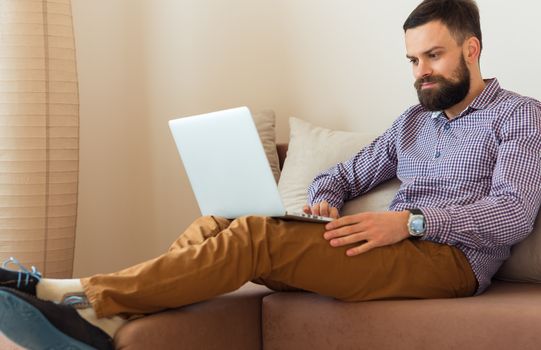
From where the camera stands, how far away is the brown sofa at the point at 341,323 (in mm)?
1670

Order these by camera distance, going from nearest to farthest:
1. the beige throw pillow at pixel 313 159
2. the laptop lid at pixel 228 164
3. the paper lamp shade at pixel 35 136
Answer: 1. the laptop lid at pixel 228 164
2. the beige throw pillow at pixel 313 159
3. the paper lamp shade at pixel 35 136

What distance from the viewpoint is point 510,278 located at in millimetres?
2070

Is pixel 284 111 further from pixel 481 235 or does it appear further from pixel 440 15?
pixel 481 235

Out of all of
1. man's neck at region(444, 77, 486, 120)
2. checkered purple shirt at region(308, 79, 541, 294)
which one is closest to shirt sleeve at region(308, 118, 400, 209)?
checkered purple shirt at region(308, 79, 541, 294)

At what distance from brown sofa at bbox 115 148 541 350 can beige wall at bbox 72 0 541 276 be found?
111 cm

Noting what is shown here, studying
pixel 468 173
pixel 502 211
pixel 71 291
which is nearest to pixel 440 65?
pixel 468 173

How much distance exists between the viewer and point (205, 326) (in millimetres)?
1791

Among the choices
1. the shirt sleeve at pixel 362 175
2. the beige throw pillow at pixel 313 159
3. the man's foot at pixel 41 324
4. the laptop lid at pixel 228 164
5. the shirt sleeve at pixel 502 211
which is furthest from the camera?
the beige throw pillow at pixel 313 159

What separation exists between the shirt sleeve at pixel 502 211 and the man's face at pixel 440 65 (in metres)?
0.24

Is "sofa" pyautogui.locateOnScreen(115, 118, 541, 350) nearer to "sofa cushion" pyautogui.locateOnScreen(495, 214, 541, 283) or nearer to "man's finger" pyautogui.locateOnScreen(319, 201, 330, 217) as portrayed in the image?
"sofa cushion" pyautogui.locateOnScreen(495, 214, 541, 283)

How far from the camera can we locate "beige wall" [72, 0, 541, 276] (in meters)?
2.96

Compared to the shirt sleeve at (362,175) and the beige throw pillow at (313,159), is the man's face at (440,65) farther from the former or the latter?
the beige throw pillow at (313,159)

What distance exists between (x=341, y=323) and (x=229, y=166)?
16.6 inches

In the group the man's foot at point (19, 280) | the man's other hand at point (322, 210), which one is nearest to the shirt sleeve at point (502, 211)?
the man's other hand at point (322, 210)
